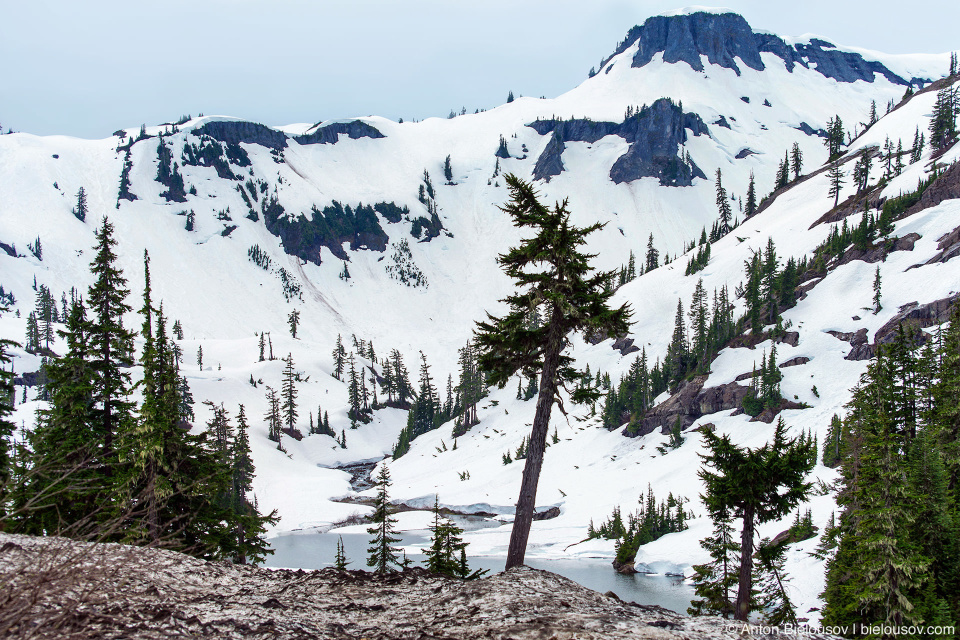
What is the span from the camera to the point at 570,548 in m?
53.7

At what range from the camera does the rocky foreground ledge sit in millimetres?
8305

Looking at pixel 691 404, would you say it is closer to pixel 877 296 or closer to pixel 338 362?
pixel 877 296

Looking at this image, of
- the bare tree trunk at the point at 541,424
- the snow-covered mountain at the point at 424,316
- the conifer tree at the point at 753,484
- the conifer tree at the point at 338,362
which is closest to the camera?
the bare tree trunk at the point at 541,424

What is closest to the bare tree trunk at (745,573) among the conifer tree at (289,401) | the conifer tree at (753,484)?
the conifer tree at (753,484)

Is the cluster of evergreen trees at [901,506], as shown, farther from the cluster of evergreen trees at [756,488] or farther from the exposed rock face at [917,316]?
the exposed rock face at [917,316]

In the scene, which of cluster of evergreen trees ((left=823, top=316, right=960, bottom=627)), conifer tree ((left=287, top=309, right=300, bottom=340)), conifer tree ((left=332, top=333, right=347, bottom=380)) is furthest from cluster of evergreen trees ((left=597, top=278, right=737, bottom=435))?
conifer tree ((left=287, top=309, right=300, bottom=340))

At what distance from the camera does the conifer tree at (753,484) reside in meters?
16.5

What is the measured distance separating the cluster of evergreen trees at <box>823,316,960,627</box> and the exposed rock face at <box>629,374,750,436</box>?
45983mm

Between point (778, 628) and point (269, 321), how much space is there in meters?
163

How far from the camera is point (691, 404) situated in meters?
71.5

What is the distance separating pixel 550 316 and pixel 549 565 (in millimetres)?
40720

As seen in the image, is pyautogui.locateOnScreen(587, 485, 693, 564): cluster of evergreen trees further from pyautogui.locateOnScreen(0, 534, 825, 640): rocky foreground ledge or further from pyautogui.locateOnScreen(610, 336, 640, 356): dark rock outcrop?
pyautogui.locateOnScreen(610, 336, 640, 356): dark rock outcrop

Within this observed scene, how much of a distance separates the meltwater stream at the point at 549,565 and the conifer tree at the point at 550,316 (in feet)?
83.6

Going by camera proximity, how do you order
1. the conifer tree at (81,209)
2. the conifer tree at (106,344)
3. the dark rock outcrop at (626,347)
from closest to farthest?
the conifer tree at (106,344) < the dark rock outcrop at (626,347) < the conifer tree at (81,209)
